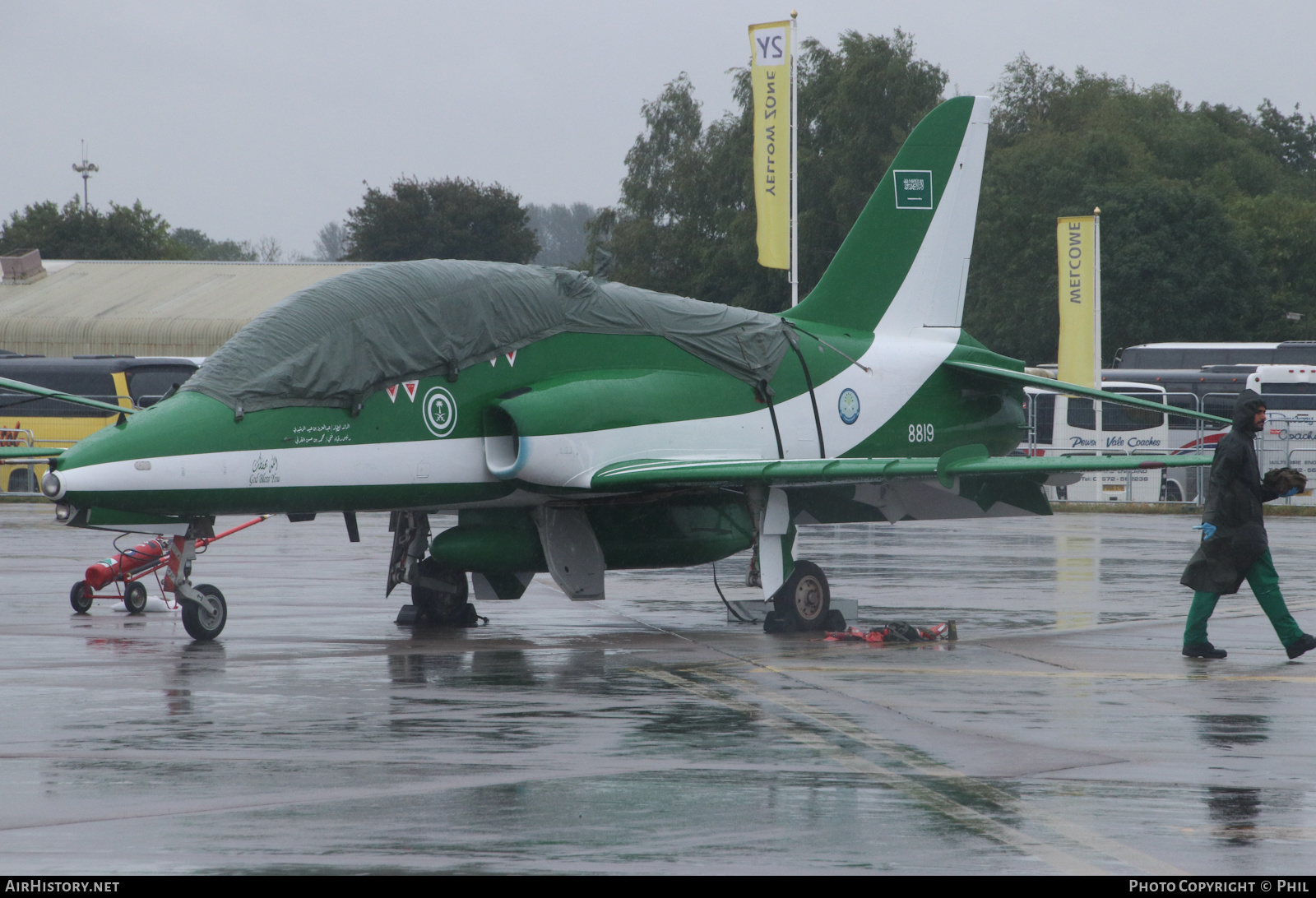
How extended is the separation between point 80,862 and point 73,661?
6.10m

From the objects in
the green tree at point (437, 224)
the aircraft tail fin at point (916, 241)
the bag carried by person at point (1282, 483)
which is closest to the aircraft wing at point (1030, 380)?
the aircraft tail fin at point (916, 241)

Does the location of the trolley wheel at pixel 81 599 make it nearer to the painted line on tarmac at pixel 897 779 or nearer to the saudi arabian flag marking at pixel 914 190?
the painted line on tarmac at pixel 897 779

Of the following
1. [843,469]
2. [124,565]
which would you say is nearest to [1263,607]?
[843,469]

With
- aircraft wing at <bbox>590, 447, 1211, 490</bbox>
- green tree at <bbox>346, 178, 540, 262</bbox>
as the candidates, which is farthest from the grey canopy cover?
green tree at <bbox>346, 178, 540, 262</bbox>

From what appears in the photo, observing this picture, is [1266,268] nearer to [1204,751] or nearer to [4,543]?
[4,543]

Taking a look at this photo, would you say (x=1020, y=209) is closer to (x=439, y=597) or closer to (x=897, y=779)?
(x=439, y=597)

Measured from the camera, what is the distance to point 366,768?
7.45 m

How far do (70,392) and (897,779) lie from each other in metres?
35.5

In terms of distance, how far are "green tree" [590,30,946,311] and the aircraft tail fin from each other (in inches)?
2087

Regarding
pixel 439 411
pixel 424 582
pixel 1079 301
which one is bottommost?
pixel 424 582

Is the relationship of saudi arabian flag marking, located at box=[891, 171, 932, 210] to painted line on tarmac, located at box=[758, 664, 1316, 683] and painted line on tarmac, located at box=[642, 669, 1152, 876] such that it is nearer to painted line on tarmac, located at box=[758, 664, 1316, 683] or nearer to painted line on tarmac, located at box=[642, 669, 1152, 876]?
painted line on tarmac, located at box=[758, 664, 1316, 683]

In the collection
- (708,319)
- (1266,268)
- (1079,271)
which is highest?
(1266,268)

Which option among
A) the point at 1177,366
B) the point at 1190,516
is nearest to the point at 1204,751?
the point at 1190,516

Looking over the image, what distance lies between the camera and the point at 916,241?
16.1 metres
